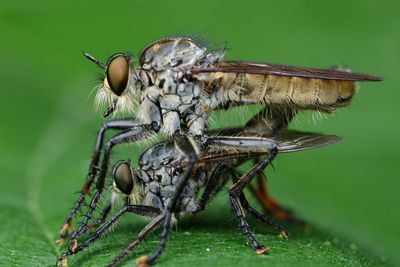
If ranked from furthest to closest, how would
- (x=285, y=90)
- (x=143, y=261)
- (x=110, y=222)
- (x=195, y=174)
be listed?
1. (x=285, y=90)
2. (x=195, y=174)
3. (x=110, y=222)
4. (x=143, y=261)

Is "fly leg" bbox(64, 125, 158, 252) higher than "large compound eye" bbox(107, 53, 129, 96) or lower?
lower

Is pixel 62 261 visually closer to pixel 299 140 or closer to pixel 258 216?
pixel 258 216

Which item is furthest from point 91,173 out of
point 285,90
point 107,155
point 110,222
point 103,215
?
point 285,90

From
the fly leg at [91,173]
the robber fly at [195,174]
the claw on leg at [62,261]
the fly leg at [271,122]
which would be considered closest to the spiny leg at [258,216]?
the robber fly at [195,174]

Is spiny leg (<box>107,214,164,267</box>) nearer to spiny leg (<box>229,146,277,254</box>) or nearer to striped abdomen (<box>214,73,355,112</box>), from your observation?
spiny leg (<box>229,146,277,254</box>)

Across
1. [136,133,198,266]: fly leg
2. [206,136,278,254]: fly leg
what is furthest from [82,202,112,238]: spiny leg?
[206,136,278,254]: fly leg

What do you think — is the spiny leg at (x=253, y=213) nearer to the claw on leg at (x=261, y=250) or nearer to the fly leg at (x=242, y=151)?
the fly leg at (x=242, y=151)
